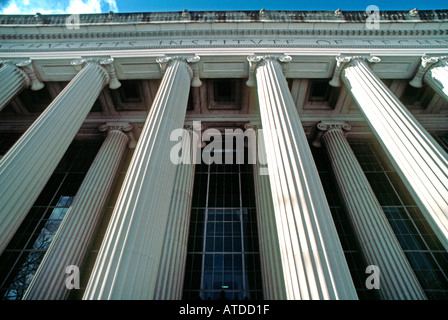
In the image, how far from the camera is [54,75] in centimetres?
1488

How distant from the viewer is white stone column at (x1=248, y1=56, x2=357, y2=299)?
5.54 metres

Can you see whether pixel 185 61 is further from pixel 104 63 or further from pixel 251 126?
pixel 251 126

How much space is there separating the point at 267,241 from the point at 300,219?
4.95 metres

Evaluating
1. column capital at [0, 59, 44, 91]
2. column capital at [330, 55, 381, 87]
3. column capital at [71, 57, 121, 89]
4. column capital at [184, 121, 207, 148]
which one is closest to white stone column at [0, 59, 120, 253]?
column capital at [71, 57, 121, 89]

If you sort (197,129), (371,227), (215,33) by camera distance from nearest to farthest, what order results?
1. (371,227)
2. (215,33)
3. (197,129)

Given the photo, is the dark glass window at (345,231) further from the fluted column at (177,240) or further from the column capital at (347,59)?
the fluted column at (177,240)

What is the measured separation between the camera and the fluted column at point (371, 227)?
10102 millimetres

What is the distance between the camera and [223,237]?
13375mm

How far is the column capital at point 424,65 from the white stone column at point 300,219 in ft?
30.6

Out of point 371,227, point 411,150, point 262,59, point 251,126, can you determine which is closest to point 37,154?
point 262,59

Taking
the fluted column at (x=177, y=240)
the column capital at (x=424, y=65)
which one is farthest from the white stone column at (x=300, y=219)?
the column capital at (x=424, y=65)

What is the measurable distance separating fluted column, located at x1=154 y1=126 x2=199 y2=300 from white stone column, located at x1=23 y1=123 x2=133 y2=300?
3.99 meters
